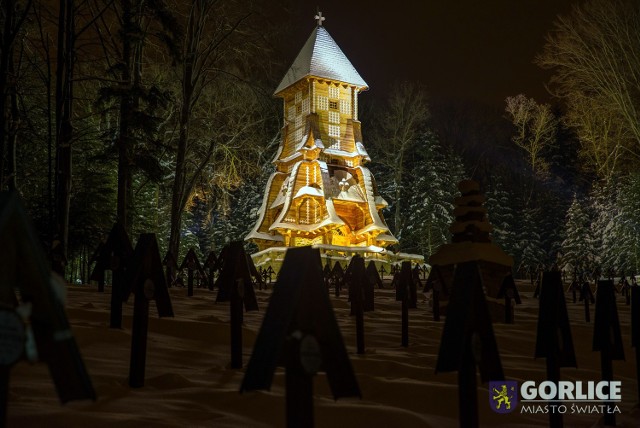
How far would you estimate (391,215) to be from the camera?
56906 mm

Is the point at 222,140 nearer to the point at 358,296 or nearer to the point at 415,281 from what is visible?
the point at 415,281

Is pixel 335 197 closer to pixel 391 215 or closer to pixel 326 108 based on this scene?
pixel 326 108

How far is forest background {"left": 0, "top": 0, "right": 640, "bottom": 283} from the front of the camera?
13703 millimetres

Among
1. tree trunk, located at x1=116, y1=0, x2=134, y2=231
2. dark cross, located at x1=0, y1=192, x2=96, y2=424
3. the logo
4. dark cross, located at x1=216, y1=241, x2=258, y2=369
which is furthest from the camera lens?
tree trunk, located at x1=116, y1=0, x2=134, y2=231

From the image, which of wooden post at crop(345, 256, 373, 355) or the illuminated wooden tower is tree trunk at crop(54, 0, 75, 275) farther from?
the illuminated wooden tower

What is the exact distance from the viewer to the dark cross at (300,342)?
1.88m

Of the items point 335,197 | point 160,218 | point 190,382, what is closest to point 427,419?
point 190,382

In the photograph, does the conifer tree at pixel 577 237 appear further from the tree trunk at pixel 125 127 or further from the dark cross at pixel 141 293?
the dark cross at pixel 141 293

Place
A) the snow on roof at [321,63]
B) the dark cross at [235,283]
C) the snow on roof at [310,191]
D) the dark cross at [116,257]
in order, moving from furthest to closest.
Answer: the snow on roof at [321,63] → the snow on roof at [310,191] → the dark cross at [116,257] → the dark cross at [235,283]

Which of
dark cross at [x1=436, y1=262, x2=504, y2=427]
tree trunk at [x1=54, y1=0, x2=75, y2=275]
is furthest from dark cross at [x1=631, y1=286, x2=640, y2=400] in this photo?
tree trunk at [x1=54, y1=0, x2=75, y2=275]

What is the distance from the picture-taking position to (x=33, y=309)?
1.75 metres

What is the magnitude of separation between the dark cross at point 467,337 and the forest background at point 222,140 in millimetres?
5902

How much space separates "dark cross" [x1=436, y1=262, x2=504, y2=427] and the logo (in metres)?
1.50

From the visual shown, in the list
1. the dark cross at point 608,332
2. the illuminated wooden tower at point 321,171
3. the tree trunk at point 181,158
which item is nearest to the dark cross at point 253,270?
the dark cross at point 608,332
